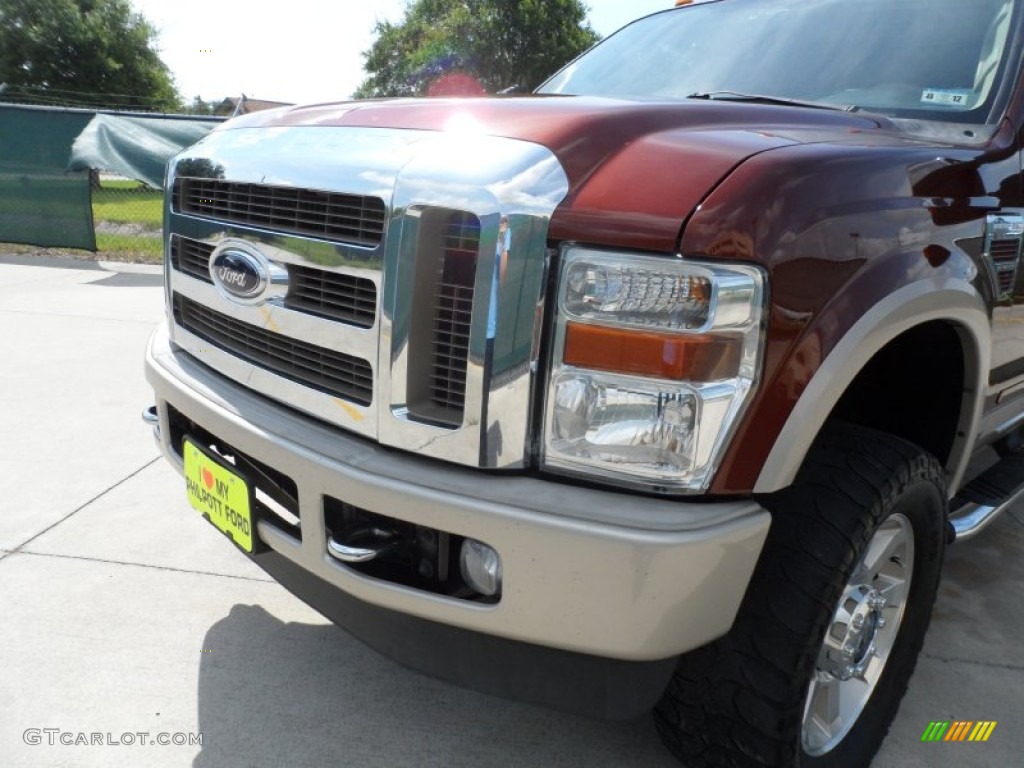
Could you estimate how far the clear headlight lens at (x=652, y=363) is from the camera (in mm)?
1477

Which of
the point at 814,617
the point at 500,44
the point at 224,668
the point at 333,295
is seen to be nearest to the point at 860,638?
the point at 814,617

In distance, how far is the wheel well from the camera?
224 centimetres

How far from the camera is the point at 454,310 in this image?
5.29ft

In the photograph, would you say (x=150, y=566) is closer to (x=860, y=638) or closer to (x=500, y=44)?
(x=860, y=638)

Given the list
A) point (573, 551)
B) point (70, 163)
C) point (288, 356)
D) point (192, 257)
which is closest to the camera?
point (573, 551)

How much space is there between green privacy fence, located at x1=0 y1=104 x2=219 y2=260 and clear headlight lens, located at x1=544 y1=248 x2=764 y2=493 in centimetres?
962

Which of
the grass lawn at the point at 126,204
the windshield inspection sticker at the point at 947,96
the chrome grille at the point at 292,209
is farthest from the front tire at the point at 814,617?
the grass lawn at the point at 126,204

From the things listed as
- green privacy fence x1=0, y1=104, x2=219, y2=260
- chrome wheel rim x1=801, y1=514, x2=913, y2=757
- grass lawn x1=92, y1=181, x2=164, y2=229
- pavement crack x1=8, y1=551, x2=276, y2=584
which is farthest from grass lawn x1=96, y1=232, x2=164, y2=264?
chrome wheel rim x1=801, y1=514, x2=913, y2=757

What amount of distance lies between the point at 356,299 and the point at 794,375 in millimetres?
865

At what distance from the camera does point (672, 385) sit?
1487mm

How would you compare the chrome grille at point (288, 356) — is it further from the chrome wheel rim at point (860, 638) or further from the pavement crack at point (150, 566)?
the chrome wheel rim at point (860, 638)

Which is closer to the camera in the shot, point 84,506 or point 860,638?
point 860,638

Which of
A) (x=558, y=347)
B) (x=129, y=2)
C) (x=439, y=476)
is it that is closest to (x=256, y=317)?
(x=439, y=476)

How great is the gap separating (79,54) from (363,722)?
143 feet
